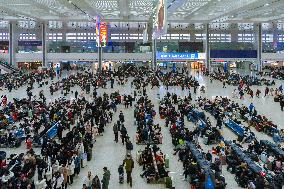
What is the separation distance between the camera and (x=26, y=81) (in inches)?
1796

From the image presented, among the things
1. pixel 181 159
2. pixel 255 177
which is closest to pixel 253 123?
pixel 181 159

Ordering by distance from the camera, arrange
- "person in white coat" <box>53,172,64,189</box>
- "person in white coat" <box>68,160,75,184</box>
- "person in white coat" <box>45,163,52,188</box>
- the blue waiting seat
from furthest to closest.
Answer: the blue waiting seat
"person in white coat" <box>68,160,75,184</box>
"person in white coat" <box>45,163,52,188</box>
"person in white coat" <box>53,172,64,189</box>

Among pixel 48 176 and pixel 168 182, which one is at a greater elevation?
pixel 48 176

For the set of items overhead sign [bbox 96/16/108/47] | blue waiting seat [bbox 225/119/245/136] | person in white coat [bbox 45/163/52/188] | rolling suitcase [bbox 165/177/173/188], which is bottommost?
rolling suitcase [bbox 165/177/173/188]

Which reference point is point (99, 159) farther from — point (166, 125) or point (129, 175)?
point (166, 125)

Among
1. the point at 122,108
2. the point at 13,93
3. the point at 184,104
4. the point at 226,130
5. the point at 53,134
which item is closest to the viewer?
the point at 53,134

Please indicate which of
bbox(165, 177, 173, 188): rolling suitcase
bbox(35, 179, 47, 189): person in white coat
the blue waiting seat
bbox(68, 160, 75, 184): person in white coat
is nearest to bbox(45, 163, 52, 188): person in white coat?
bbox(35, 179, 47, 189): person in white coat

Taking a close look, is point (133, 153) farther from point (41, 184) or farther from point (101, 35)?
point (101, 35)

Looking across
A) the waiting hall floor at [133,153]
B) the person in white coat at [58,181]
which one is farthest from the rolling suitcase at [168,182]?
the person in white coat at [58,181]

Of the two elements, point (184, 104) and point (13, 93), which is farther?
point (13, 93)

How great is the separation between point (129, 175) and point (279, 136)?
8.57 meters

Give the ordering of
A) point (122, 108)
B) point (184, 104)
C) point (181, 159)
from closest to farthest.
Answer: point (181, 159) → point (184, 104) → point (122, 108)

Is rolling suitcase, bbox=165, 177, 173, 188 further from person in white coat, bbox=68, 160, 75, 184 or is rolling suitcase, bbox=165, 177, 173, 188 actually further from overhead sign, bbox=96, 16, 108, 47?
overhead sign, bbox=96, 16, 108, 47

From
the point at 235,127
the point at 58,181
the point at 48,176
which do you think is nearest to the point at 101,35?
the point at 235,127
